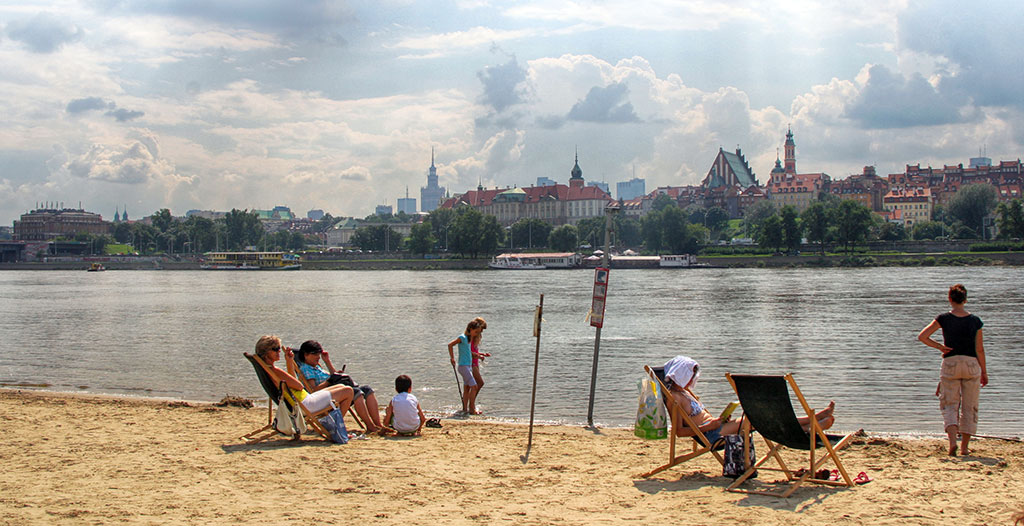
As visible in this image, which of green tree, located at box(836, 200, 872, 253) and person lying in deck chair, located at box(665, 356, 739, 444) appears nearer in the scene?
person lying in deck chair, located at box(665, 356, 739, 444)

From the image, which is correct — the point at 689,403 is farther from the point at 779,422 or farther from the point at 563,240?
the point at 563,240

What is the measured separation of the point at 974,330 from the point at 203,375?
1704 centimetres

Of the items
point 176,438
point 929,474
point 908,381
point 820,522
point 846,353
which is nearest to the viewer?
point 820,522

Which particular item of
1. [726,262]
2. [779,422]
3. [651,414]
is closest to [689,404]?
[651,414]

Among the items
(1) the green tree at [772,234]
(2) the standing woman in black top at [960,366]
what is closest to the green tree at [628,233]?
(1) the green tree at [772,234]

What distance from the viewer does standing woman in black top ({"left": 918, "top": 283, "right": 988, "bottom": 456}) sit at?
9.59m

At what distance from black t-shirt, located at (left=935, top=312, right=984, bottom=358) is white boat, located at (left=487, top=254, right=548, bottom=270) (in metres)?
129

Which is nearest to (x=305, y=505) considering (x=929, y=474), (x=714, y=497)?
(x=714, y=497)

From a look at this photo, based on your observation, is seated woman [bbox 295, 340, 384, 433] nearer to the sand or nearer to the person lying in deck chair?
the sand

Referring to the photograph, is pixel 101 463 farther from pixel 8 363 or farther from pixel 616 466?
pixel 8 363

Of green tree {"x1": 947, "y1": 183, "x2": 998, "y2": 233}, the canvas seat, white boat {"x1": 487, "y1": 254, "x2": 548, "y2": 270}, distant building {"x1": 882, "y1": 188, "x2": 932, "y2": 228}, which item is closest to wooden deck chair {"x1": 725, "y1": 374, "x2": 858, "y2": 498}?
the canvas seat

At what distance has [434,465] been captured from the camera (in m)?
9.43

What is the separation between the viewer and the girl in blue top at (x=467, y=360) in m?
13.4

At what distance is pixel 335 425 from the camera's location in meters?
10.4
